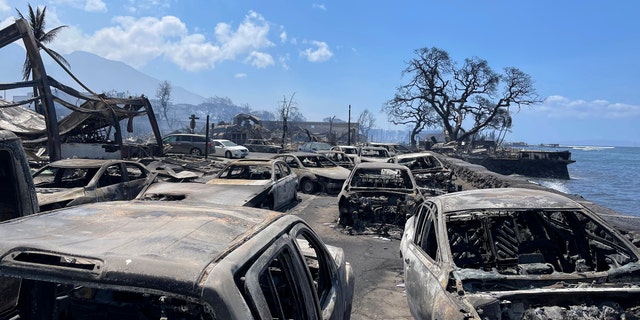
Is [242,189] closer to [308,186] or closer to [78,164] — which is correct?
[78,164]

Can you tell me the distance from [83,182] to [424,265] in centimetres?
814

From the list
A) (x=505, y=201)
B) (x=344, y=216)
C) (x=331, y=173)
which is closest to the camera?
(x=505, y=201)

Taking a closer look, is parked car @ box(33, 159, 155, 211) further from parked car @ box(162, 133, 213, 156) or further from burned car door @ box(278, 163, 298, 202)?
parked car @ box(162, 133, 213, 156)

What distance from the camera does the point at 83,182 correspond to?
381 inches

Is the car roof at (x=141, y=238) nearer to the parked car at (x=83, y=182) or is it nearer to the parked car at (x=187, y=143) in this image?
the parked car at (x=83, y=182)

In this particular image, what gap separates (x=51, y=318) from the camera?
104 inches

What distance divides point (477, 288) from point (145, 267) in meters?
3.00

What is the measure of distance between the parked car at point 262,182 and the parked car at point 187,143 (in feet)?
64.8

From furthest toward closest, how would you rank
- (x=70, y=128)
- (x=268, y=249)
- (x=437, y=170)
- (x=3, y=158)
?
(x=70, y=128), (x=437, y=170), (x=3, y=158), (x=268, y=249)

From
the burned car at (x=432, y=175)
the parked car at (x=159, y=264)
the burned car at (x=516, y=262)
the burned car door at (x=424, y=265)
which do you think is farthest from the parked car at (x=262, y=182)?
the parked car at (x=159, y=264)

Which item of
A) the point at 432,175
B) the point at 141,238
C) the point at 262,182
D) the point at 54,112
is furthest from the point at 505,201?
the point at 54,112

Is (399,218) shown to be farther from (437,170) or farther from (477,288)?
(437,170)

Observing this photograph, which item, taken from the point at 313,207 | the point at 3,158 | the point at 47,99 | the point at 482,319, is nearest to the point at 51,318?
the point at 3,158

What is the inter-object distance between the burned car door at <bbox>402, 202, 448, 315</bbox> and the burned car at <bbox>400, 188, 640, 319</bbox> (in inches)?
0.4
